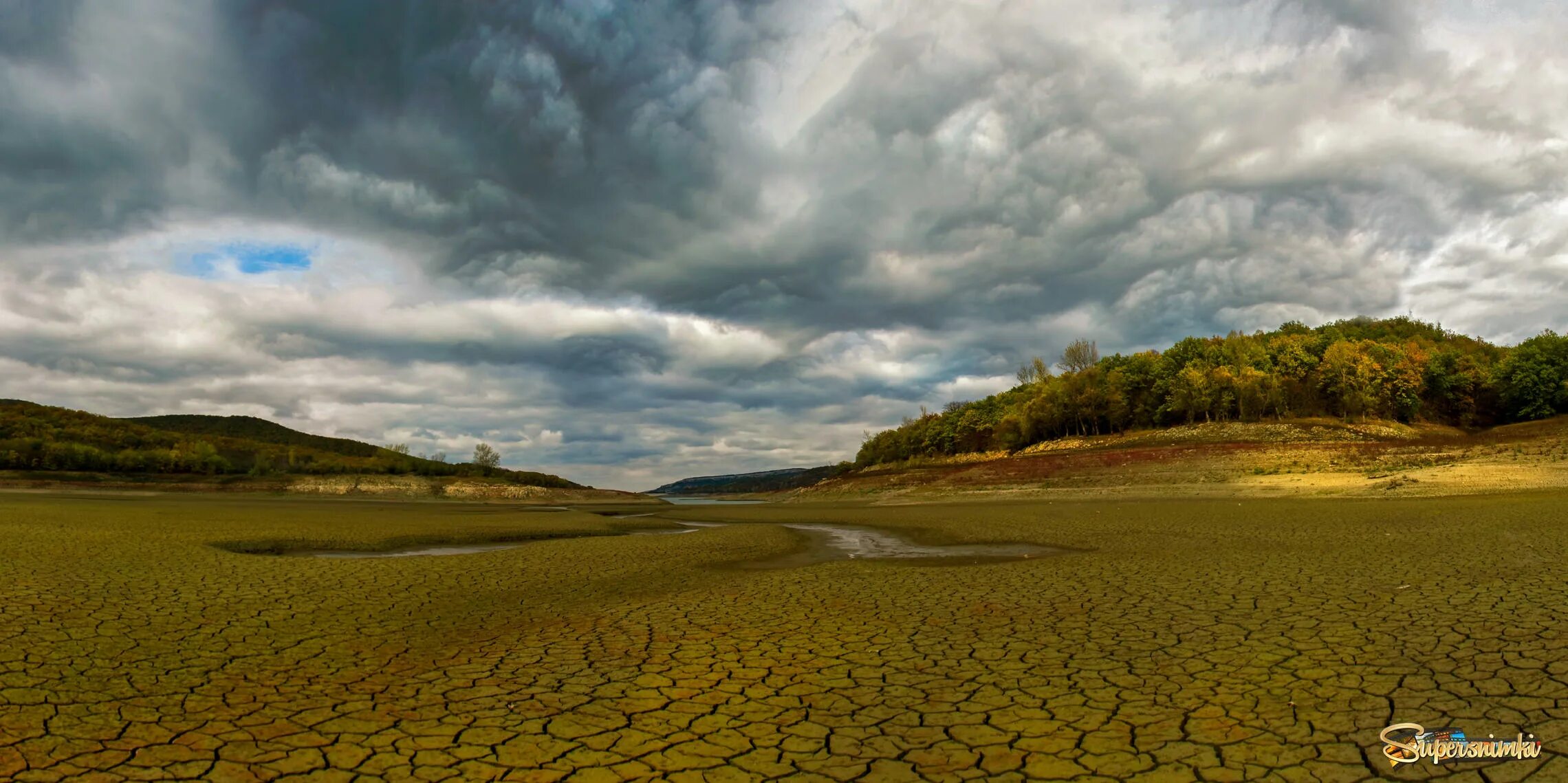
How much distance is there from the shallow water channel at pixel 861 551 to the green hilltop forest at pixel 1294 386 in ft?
223

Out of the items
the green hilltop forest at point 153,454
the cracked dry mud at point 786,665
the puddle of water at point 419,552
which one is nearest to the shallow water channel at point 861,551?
the puddle of water at point 419,552

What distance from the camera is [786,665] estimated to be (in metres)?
8.83

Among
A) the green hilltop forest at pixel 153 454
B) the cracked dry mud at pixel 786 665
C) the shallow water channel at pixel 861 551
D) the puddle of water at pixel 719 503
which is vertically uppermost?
the green hilltop forest at pixel 153 454

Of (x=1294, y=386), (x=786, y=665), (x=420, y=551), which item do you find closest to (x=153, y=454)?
(x=420, y=551)

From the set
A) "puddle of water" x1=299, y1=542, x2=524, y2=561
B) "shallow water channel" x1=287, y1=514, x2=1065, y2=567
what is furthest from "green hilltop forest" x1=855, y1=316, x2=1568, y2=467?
"puddle of water" x1=299, y1=542, x2=524, y2=561

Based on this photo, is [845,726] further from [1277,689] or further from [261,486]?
[261,486]

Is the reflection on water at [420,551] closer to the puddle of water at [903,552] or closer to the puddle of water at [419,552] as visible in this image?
the puddle of water at [419,552]

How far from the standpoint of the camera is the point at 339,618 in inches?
457

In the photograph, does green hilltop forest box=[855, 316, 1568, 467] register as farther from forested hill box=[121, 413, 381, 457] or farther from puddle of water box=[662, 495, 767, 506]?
forested hill box=[121, 413, 381, 457]

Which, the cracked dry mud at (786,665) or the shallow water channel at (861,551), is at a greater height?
the cracked dry mud at (786,665)

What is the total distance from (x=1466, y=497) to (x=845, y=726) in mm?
36375

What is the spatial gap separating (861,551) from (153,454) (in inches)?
4201

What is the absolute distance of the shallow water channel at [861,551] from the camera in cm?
1958

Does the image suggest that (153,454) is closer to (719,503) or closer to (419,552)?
(719,503)
